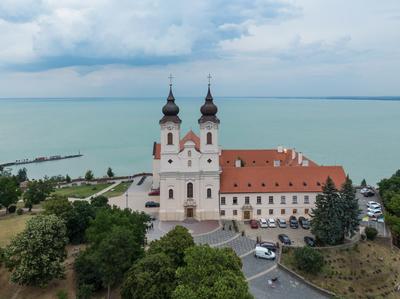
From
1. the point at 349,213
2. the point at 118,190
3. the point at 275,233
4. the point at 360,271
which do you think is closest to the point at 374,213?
the point at 349,213

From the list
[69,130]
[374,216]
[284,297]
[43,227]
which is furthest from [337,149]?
[69,130]

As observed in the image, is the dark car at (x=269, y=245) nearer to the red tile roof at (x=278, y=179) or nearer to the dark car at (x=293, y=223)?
the dark car at (x=293, y=223)

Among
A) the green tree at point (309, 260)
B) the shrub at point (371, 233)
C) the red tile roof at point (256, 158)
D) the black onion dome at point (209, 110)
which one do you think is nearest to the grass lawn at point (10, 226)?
the black onion dome at point (209, 110)

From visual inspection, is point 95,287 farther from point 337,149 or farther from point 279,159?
point 337,149

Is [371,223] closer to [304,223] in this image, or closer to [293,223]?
[304,223]

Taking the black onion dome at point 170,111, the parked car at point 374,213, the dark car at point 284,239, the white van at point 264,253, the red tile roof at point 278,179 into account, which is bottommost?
the white van at point 264,253

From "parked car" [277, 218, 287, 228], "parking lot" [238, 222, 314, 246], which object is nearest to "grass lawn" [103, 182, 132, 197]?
"parking lot" [238, 222, 314, 246]

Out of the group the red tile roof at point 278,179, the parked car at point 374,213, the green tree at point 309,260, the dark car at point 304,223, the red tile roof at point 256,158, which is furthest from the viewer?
the red tile roof at point 256,158
